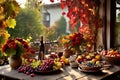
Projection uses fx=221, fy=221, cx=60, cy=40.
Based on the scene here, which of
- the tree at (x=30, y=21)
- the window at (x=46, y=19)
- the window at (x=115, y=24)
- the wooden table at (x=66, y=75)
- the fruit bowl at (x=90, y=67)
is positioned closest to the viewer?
the wooden table at (x=66, y=75)

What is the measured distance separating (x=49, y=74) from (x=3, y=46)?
551 millimetres

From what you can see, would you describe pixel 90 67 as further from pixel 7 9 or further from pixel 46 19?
pixel 46 19

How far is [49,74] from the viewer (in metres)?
2.10

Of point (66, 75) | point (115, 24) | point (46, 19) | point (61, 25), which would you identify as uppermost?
point (46, 19)

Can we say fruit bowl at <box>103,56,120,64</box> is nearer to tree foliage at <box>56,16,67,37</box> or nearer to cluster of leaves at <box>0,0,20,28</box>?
cluster of leaves at <box>0,0,20,28</box>

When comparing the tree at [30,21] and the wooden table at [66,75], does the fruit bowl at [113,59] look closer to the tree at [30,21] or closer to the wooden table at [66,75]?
the wooden table at [66,75]

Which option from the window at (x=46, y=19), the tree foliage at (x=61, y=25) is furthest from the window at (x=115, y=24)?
the window at (x=46, y=19)

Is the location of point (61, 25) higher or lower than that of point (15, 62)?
higher

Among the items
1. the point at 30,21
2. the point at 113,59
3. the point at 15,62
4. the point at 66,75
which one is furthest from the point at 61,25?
the point at 66,75

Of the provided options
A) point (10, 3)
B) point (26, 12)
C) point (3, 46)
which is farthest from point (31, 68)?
point (26, 12)

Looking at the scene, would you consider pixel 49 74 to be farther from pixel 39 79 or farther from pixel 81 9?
pixel 81 9

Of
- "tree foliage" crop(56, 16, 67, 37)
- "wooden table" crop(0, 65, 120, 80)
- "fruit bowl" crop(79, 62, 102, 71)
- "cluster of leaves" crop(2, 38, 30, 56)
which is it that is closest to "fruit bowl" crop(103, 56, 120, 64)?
"wooden table" crop(0, 65, 120, 80)

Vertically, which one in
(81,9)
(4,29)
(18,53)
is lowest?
(18,53)

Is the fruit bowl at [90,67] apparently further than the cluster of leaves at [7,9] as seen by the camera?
Yes
